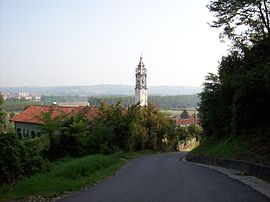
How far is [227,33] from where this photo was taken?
121 feet

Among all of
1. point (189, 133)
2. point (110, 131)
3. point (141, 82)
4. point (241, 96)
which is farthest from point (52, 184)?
point (141, 82)

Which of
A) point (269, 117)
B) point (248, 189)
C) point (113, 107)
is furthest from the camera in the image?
point (113, 107)

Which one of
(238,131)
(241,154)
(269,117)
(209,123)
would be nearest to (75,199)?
(241,154)

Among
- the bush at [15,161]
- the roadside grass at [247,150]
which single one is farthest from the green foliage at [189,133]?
the bush at [15,161]

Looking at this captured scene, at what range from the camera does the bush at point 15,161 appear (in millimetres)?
17356

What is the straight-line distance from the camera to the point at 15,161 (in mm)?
18125

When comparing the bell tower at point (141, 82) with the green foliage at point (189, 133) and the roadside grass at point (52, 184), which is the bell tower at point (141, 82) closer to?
the green foliage at point (189, 133)

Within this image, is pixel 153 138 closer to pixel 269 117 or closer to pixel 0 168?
pixel 269 117

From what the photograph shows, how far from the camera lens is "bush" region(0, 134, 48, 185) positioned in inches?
683

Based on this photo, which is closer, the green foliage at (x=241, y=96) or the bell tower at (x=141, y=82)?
the green foliage at (x=241, y=96)

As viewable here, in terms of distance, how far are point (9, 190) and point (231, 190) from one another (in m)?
7.43

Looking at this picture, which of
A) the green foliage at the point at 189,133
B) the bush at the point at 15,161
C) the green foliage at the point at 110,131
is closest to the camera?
the bush at the point at 15,161

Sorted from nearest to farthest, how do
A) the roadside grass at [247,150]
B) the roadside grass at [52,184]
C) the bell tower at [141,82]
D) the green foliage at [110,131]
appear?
the roadside grass at [52,184], the roadside grass at [247,150], the green foliage at [110,131], the bell tower at [141,82]

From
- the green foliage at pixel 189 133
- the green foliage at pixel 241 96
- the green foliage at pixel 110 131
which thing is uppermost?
the green foliage at pixel 241 96
